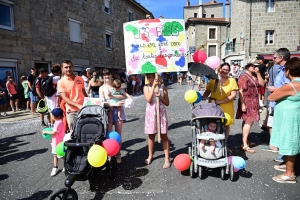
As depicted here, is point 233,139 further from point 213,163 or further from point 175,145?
point 213,163

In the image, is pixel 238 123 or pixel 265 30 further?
pixel 265 30

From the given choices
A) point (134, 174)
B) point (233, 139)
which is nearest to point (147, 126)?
point (134, 174)

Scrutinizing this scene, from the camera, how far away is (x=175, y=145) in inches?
193

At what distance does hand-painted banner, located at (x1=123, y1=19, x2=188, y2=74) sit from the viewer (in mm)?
3658

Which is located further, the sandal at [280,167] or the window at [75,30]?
the window at [75,30]

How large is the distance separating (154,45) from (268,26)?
2377cm

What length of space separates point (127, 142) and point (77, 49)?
1103 cm

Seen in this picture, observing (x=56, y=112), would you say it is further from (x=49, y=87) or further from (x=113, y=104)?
(x=49, y=87)

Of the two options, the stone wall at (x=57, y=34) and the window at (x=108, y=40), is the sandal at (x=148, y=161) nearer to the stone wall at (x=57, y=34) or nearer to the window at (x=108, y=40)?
the stone wall at (x=57, y=34)

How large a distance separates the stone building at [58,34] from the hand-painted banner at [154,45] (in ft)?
10.1

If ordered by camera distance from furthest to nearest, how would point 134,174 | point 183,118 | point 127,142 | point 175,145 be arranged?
point 183,118 < point 127,142 < point 175,145 < point 134,174

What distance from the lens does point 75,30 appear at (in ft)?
46.9

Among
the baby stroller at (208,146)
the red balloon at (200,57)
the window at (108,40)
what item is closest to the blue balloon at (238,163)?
the baby stroller at (208,146)

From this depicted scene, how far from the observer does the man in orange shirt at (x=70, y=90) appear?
12.4 feet
